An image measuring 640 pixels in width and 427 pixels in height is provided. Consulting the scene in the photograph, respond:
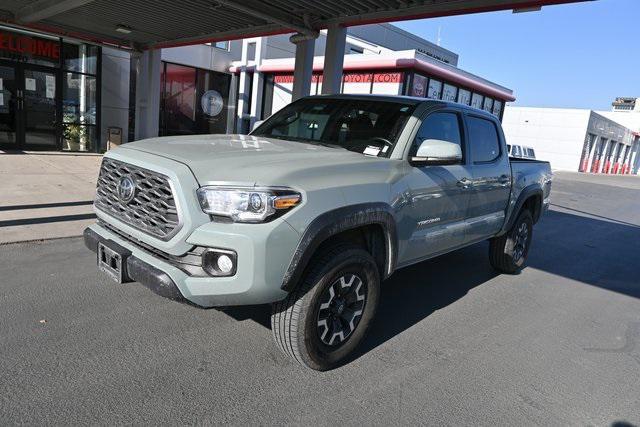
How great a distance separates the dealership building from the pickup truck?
5.49 m

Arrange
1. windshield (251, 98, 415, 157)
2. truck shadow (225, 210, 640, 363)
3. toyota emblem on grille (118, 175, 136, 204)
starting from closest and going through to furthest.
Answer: toyota emblem on grille (118, 175, 136, 204) → windshield (251, 98, 415, 157) → truck shadow (225, 210, 640, 363)

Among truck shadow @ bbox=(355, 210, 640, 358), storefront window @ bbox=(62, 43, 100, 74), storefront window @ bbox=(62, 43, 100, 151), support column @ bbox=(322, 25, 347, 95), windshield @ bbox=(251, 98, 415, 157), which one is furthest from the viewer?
storefront window @ bbox=(62, 43, 100, 151)

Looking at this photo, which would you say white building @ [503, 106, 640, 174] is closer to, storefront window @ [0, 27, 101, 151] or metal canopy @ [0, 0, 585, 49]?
metal canopy @ [0, 0, 585, 49]

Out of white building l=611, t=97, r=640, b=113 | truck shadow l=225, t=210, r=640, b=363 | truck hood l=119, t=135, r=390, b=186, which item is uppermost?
white building l=611, t=97, r=640, b=113

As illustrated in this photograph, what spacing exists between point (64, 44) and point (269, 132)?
1198 centimetres

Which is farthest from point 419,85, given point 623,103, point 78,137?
point 623,103

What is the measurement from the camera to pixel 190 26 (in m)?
11.4

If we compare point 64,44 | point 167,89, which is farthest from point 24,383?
point 167,89

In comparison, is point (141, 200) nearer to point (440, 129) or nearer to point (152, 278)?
point (152, 278)

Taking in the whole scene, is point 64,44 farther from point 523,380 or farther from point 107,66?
point 523,380

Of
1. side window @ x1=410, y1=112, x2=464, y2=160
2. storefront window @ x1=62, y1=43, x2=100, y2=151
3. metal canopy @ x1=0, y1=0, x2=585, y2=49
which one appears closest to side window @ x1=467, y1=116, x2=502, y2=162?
side window @ x1=410, y1=112, x2=464, y2=160

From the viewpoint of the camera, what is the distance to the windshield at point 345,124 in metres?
3.90

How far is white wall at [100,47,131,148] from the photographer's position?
1502 centimetres

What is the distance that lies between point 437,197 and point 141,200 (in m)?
2.30
